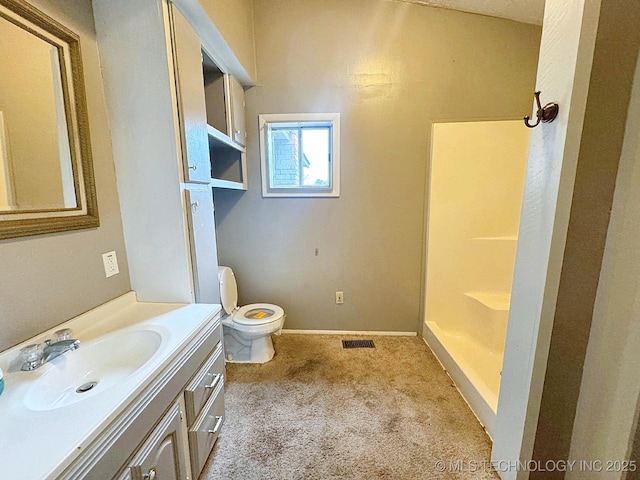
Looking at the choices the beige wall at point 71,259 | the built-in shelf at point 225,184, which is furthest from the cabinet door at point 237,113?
the beige wall at point 71,259

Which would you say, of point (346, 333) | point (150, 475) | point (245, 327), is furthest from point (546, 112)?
point (346, 333)

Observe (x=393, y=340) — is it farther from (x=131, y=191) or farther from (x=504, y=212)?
(x=131, y=191)

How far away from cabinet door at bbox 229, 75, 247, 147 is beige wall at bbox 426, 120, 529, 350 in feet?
5.17

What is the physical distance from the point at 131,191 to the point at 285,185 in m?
1.29

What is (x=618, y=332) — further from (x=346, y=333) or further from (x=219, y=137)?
(x=219, y=137)

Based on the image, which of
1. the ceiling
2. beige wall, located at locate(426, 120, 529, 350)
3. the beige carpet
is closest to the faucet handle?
the beige carpet

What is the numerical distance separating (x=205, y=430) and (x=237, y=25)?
2.36 meters

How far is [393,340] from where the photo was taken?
2492 millimetres

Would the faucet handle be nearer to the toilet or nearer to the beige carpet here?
the beige carpet

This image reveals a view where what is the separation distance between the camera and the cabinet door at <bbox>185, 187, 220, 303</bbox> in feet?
4.59

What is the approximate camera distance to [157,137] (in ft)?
4.10

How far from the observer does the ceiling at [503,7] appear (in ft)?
6.18

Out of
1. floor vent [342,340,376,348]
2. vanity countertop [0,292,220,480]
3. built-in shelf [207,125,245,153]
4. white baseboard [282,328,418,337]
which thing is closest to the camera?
vanity countertop [0,292,220,480]

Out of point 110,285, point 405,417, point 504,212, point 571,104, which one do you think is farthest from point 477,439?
point 110,285
